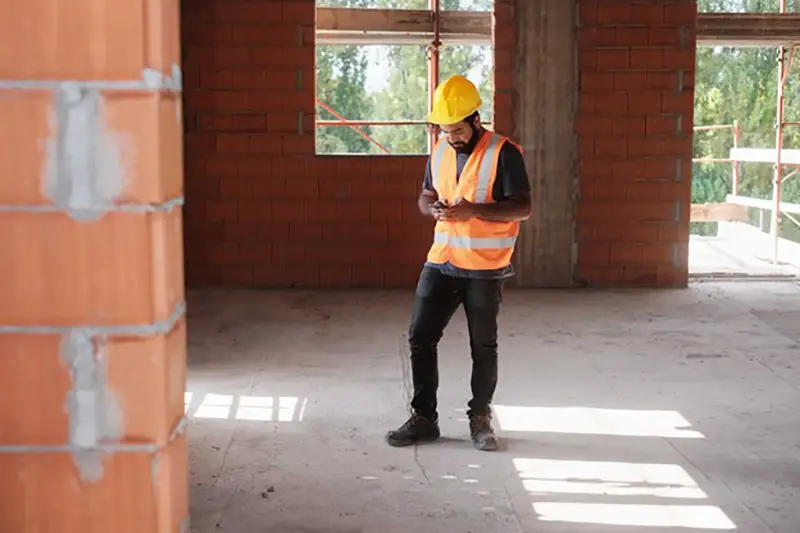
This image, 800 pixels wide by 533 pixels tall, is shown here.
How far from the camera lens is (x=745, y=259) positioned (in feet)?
34.6

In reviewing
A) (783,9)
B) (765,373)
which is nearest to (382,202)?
(765,373)

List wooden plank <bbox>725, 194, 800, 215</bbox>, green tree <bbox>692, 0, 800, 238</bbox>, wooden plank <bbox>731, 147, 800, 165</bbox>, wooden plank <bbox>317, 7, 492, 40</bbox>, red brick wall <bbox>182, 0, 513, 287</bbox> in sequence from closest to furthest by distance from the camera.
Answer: red brick wall <bbox>182, 0, 513, 287</bbox> < wooden plank <bbox>317, 7, 492, 40</bbox> < wooden plank <bbox>731, 147, 800, 165</bbox> < wooden plank <bbox>725, 194, 800, 215</bbox> < green tree <bbox>692, 0, 800, 238</bbox>

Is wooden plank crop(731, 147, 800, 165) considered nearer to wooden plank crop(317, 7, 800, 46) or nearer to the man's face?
wooden plank crop(317, 7, 800, 46)

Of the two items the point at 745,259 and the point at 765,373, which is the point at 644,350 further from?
the point at 745,259

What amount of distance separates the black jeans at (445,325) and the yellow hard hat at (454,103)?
2.00 ft

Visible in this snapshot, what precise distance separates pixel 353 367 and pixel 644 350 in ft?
5.74

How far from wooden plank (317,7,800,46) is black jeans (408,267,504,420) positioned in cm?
452

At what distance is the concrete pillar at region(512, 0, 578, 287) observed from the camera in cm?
787

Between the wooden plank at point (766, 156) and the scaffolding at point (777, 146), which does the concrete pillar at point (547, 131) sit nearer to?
the scaffolding at point (777, 146)

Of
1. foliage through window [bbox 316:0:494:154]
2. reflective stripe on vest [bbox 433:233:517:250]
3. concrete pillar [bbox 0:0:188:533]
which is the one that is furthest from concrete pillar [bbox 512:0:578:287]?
concrete pillar [bbox 0:0:188:533]

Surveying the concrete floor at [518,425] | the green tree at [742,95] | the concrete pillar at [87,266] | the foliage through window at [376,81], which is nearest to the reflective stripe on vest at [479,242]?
the concrete floor at [518,425]

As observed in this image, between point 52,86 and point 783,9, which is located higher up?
point 783,9

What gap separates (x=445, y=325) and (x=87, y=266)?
200 cm

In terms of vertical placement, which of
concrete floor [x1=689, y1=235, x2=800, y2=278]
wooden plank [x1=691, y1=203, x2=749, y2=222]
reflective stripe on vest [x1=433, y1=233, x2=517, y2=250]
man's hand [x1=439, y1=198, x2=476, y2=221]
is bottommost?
concrete floor [x1=689, y1=235, x2=800, y2=278]
